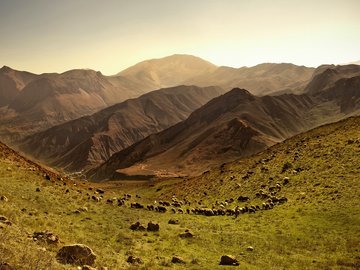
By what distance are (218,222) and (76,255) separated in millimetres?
17050

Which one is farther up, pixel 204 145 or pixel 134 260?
pixel 134 260

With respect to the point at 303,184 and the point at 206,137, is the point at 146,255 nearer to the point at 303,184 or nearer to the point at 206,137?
the point at 303,184

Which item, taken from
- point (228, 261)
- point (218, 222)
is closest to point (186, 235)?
point (228, 261)

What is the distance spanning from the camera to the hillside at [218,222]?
18.0 metres

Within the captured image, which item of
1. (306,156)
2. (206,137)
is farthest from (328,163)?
(206,137)

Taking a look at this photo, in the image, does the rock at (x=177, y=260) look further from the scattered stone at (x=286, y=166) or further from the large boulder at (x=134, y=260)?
the scattered stone at (x=286, y=166)

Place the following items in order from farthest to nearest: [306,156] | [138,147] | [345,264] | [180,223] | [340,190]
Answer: [138,147], [306,156], [340,190], [180,223], [345,264]

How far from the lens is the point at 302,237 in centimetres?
2477

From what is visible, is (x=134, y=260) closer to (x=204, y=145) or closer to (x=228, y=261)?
(x=228, y=261)

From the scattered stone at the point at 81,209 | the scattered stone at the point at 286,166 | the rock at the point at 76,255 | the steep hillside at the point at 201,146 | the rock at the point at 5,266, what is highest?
the rock at the point at 5,266

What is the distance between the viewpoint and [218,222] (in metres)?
29.8

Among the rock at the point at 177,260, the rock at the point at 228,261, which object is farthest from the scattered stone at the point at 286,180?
the rock at the point at 177,260

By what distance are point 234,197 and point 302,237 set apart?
51.6 feet

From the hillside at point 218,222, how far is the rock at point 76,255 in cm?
40
